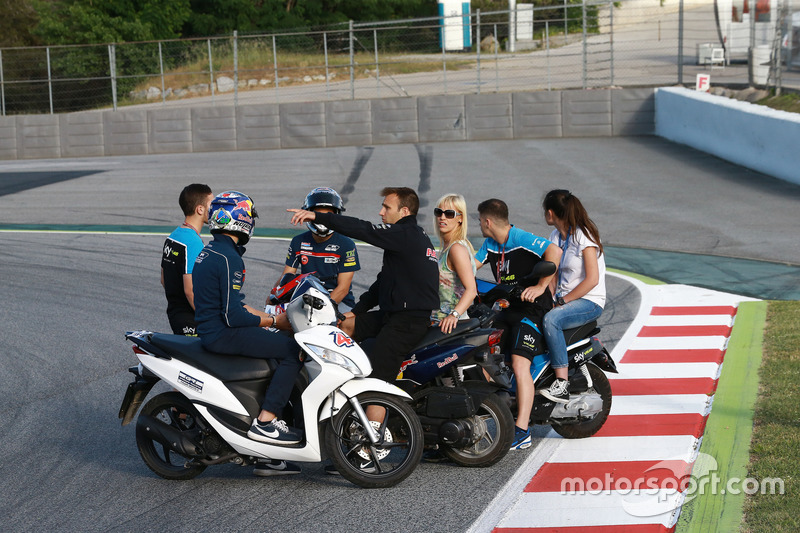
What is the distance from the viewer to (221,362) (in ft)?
19.5

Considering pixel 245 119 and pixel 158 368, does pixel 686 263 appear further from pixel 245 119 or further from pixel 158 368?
pixel 245 119

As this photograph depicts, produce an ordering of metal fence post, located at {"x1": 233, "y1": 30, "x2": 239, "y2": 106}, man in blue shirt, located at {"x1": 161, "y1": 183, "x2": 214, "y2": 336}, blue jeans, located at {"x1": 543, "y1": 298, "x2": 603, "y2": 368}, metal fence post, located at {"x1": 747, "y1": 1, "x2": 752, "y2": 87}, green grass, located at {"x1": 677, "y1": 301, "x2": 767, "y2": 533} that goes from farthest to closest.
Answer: metal fence post, located at {"x1": 233, "y1": 30, "x2": 239, "y2": 106} → metal fence post, located at {"x1": 747, "y1": 1, "x2": 752, "y2": 87} → man in blue shirt, located at {"x1": 161, "y1": 183, "x2": 214, "y2": 336} → blue jeans, located at {"x1": 543, "y1": 298, "x2": 603, "y2": 368} → green grass, located at {"x1": 677, "y1": 301, "x2": 767, "y2": 533}

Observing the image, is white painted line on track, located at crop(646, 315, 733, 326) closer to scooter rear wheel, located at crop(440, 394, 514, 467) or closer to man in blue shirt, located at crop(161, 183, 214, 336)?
scooter rear wheel, located at crop(440, 394, 514, 467)

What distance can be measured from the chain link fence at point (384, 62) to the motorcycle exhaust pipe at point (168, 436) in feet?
75.3

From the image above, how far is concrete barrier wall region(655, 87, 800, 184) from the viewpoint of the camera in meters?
17.9

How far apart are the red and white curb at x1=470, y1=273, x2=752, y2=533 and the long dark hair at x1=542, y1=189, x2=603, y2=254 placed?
1.41 metres

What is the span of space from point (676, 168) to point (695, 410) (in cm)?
1404

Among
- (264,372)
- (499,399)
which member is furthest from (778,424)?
(264,372)

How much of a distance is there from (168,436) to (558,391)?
2.64m

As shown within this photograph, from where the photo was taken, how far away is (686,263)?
1277 cm

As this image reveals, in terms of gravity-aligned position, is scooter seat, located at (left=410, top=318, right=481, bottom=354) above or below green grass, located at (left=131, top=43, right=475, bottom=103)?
below

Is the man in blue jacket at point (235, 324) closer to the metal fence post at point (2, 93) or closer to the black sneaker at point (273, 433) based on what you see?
the black sneaker at point (273, 433)

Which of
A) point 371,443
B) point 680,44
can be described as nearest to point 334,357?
point 371,443

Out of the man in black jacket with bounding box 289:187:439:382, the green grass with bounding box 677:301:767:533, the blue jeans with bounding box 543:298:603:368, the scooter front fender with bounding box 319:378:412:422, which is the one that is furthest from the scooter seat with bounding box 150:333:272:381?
the green grass with bounding box 677:301:767:533
